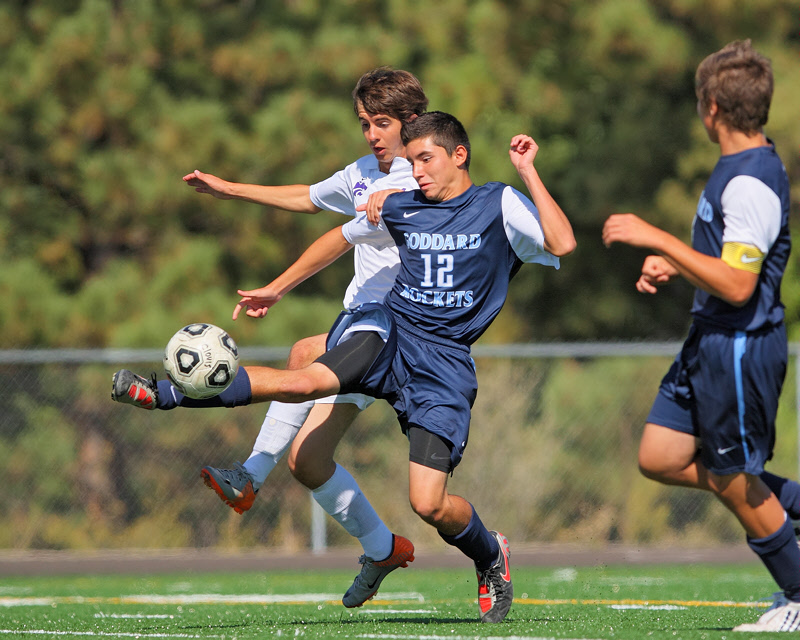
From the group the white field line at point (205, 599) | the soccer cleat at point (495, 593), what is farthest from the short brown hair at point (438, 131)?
the white field line at point (205, 599)

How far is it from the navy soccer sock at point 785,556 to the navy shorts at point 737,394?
0.93 ft

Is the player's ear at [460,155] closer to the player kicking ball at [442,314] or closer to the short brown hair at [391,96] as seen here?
the player kicking ball at [442,314]

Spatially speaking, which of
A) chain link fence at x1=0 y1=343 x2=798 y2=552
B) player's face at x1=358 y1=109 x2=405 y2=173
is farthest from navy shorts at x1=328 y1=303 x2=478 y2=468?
chain link fence at x1=0 y1=343 x2=798 y2=552

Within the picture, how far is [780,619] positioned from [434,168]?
2.38 m

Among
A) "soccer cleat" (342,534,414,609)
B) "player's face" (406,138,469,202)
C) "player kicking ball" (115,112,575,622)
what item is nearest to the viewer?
"player kicking ball" (115,112,575,622)

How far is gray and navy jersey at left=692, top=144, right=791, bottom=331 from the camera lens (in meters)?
3.81

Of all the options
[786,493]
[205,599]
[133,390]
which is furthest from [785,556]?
[205,599]

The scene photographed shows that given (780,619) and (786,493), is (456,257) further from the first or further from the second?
(780,619)

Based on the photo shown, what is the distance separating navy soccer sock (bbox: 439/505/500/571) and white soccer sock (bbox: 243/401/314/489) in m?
0.95

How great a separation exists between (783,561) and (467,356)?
164 cm

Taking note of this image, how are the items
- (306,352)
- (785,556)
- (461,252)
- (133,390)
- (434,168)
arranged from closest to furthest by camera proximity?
(785,556), (133,390), (461,252), (434,168), (306,352)

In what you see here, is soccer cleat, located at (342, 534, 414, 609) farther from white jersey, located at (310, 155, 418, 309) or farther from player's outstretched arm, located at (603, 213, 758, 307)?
player's outstretched arm, located at (603, 213, 758, 307)

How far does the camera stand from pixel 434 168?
5016 millimetres

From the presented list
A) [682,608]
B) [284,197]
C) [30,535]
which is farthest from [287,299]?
[682,608]
